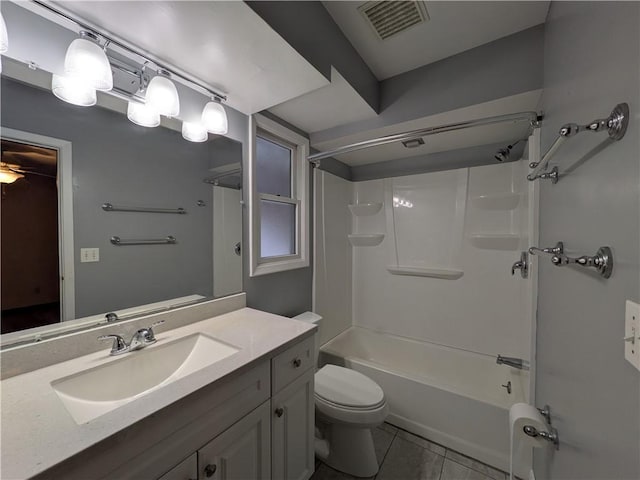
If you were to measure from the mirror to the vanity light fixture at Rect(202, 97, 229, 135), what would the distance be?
0.25ft

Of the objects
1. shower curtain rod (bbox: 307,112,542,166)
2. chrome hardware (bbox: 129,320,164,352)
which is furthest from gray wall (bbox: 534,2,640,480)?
chrome hardware (bbox: 129,320,164,352)

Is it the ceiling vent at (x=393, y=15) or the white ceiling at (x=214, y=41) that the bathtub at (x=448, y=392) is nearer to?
the white ceiling at (x=214, y=41)

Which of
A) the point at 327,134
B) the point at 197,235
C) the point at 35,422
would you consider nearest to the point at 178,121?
the point at 197,235

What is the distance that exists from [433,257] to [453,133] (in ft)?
3.67

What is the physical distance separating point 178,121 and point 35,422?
4.09 feet

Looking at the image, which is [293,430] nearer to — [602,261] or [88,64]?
[602,261]

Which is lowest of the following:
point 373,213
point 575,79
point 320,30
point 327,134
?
point 373,213

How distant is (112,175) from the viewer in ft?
3.36

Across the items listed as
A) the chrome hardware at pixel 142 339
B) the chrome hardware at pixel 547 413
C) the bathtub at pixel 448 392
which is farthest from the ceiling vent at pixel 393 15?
the bathtub at pixel 448 392

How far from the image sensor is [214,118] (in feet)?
4.37

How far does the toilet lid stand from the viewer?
57.0 inches

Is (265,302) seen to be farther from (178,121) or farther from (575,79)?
(575,79)

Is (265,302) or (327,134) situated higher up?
(327,134)

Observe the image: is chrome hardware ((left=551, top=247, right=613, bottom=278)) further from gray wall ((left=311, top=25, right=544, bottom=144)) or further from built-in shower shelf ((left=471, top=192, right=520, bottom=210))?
built-in shower shelf ((left=471, top=192, right=520, bottom=210))
